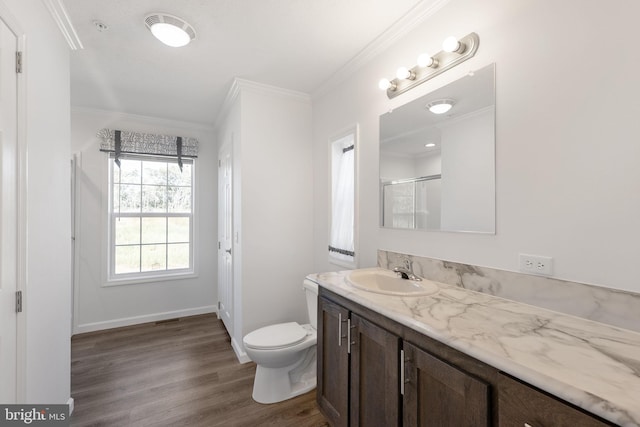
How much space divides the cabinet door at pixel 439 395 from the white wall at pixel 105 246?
3.28 m

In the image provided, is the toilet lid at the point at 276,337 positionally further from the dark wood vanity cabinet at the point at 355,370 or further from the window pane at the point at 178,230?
the window pane at the point at 178,230

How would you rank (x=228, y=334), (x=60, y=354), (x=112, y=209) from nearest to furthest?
1. (x=60, y=354)
2. (x=228, y=334)
3. (x=112, y=209)

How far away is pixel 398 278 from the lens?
5.43 ft

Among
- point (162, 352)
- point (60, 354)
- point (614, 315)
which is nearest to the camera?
→ point (614, 315)

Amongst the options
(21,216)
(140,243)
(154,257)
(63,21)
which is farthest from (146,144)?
(21,216)

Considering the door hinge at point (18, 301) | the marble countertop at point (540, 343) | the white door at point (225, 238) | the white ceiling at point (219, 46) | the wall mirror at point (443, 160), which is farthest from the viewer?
the white door at point (225, 238)

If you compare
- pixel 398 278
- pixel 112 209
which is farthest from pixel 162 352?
pixel 398 278

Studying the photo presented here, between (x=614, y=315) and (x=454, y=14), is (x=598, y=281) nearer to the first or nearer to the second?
(x=614, y=315)

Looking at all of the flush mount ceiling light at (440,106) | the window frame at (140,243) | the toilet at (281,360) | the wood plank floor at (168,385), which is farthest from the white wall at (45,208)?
the flush mount ceiling light at (440,106)

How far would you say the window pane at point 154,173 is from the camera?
3.41 m

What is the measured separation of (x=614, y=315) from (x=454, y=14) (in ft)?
5.15

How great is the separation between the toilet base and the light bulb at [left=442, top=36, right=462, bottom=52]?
230 centimetres

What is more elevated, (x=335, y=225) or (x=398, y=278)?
(x=335, y=225)

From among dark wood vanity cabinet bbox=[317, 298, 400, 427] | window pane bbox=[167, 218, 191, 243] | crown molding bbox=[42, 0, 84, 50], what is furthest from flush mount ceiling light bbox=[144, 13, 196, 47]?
window pane bbox=[167, 218, 191, 243]
